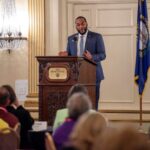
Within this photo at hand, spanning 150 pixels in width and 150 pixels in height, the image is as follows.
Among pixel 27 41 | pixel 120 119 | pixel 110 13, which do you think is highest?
pixel 110 13

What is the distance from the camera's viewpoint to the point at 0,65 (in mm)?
7730

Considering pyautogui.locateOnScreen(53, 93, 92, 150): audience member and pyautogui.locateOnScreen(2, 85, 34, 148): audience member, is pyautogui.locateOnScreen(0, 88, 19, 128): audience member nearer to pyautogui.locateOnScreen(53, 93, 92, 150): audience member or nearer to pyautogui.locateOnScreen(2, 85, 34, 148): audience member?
pyautogui.locateOnScreen(2, 85, 34, 148): audience member

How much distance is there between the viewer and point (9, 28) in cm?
757

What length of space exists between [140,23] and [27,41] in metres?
2.06

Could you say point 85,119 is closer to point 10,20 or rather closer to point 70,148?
point 70,148

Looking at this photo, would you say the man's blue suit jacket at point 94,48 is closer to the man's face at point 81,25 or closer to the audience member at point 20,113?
the man's face at point 81,25

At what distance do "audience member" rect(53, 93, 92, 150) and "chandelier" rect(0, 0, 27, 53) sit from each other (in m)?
5.03

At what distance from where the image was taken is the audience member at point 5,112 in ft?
12.2

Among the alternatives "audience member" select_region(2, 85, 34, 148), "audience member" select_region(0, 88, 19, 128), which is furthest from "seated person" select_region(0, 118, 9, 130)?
"audience member" select_region(2, 85, 34, 148)

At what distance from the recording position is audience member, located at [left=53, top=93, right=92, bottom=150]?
8.73 feet

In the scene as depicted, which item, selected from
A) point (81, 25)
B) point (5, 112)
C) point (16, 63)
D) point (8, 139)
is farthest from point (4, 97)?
point (16, 63)

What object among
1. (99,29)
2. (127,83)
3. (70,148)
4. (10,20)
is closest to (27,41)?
(10,20)

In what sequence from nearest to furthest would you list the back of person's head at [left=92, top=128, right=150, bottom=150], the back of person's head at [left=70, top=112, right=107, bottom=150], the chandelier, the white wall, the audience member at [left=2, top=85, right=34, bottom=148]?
the back of person's head at [left=92, top=128, right=150, bottom=150], the back of person's head at [left=70, top=112, right=107, bottom=150], the audience member at [left=2, top=85, right=34, bottom=148], the chandelier, the white wall

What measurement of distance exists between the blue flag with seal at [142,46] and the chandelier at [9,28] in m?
2.07
